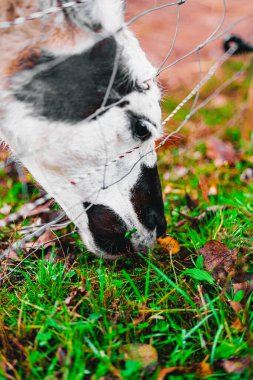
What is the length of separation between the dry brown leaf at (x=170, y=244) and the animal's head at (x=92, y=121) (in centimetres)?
21

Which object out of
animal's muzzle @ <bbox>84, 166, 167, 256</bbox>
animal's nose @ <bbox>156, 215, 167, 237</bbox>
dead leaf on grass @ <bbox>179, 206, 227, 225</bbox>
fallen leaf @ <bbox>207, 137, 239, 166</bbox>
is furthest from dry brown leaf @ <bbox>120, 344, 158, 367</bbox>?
fallen leaf @ <bbox>207, 137, 239, 166</bbox>

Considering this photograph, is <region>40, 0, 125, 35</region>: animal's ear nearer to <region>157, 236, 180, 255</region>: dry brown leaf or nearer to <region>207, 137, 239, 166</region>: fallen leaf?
<region>157, 236, 180, 255</region>: dry brown leaf

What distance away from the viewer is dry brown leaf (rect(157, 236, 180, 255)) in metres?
2.34

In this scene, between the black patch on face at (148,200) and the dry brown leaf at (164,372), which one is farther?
the black patch on face at (148,200)

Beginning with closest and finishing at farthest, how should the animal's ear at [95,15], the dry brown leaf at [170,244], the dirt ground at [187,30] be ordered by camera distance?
1. the animal's ear at [95,15]
2. the dry brown leaf at [170,244]
3. the dirt ground at [187,30]

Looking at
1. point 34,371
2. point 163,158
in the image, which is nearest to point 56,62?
point 34,371

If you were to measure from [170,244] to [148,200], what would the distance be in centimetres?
33

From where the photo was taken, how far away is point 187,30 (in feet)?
21.2

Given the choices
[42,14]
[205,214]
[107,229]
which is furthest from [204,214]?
[42,14]

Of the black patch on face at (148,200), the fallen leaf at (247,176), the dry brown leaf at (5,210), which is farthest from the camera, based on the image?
the fallen leaf at (247,176)

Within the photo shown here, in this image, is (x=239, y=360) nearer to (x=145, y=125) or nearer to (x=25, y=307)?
(x=25, y=307)

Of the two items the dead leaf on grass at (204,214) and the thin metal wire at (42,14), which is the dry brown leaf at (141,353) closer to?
the dead leaf on grass at (204,214)

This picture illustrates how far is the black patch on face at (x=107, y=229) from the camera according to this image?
210 centimetres

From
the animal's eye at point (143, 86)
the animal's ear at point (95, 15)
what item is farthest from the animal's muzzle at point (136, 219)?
the animal's ear at point (95, 15)
